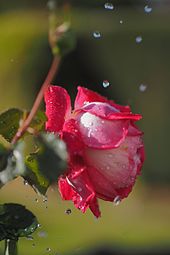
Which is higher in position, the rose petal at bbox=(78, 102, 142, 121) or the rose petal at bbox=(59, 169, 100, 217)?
the rose petal at bbox=(78, 102, 142, 121)

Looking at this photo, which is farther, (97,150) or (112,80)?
(112,80)

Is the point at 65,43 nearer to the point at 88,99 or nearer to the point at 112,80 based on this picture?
the point at 88,99

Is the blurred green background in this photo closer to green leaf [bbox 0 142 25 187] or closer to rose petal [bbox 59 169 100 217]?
rose petal [bbox 59 169 100 217]

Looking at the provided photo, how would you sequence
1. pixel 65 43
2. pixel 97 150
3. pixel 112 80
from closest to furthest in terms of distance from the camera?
1. pixel 65 43
2. pixel 97 150
3. pixel 112 80

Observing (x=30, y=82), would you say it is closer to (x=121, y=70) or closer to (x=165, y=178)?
(x=121, y=70)

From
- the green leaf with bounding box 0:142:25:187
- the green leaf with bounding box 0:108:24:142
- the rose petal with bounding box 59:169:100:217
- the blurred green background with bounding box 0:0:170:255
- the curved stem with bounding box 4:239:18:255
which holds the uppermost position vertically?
the blurred green background with bounding box 0:0:170:255

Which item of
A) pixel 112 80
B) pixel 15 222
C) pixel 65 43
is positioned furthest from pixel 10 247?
pixel 112 80

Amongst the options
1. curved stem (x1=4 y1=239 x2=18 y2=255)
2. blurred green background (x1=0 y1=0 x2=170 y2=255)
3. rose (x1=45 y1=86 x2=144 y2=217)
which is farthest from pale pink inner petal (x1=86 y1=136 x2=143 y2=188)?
blurred green background (x1=0 y1=0 x2=170 y2=255)
